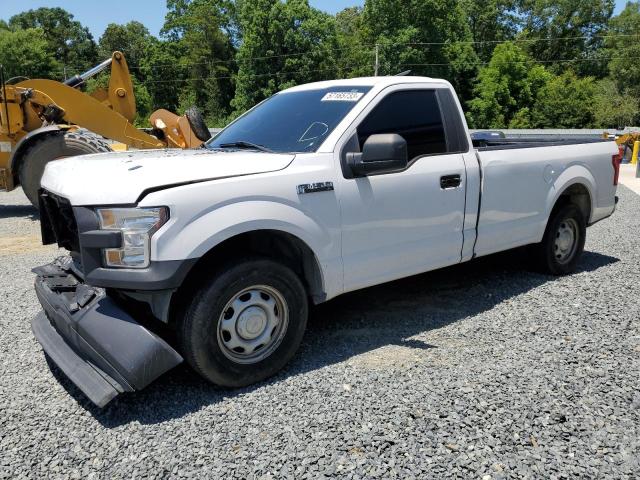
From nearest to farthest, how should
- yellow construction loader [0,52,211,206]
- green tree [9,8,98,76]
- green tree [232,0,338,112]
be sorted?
yellow construction loader [0,52,211,206] → green tree [232,0,338,112] → green tree [9,8,98,76]

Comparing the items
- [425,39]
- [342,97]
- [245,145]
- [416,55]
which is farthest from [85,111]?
[425,39]

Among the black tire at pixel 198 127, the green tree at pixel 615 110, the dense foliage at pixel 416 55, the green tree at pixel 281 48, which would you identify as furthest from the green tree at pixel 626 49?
the black tire at pixel 198 127

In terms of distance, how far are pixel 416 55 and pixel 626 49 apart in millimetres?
22104

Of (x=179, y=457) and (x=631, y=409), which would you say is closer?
(x=179, y=457)

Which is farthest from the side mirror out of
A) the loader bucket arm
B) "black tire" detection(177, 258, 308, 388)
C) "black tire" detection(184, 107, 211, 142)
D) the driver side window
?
the loader bucket arm

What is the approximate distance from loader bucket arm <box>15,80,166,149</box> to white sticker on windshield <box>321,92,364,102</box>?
813 centimetres

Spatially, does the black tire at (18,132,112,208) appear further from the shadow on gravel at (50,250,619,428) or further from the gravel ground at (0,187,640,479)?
the shadow on gravel at (50,250,619,428)

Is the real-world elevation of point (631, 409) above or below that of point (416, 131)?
below

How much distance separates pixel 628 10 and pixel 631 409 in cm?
7607

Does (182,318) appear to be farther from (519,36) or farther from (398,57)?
(519,36)

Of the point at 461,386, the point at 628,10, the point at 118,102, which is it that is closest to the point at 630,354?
the point at 461,386

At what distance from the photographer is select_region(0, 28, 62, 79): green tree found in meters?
69.1

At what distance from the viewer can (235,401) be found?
349 cm

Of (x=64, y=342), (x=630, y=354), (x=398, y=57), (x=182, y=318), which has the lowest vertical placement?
(x=630, y=354)
